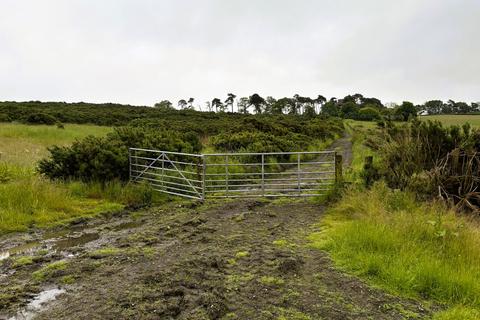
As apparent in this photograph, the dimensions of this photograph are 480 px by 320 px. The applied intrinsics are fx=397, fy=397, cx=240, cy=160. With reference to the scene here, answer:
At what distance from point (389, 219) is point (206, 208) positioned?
510 cm

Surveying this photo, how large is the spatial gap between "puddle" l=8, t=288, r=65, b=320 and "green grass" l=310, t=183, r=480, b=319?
4.18m

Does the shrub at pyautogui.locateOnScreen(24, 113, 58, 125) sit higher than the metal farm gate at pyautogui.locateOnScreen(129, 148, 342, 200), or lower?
higher

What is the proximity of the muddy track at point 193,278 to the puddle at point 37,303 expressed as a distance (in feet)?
0.17

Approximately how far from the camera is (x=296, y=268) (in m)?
6.09

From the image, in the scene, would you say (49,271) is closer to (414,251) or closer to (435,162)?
(414,251)

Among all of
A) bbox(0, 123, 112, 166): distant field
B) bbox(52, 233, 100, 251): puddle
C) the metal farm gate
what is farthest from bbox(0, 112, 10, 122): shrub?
bbox(52, 233, 100, 251): puddle

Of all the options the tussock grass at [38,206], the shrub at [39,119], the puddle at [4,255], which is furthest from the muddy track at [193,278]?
the shrub at [39,119]

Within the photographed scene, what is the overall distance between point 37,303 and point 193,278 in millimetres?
2033

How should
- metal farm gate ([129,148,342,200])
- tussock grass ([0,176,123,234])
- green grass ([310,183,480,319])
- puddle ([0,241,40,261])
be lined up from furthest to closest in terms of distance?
metal farm gate ([129,148,342,200]) → tussock grass ([0,176,123,234]) → puddle ([0,241,40,261]) → green grass ([310,183,480,319])

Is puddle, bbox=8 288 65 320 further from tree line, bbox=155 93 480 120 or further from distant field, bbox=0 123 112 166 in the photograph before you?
tree line, bbox=155 93 480 120

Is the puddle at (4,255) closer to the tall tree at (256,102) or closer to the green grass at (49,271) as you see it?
the green grass at (49,271)

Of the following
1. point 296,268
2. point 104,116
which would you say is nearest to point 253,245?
point 296,268

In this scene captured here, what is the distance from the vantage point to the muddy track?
4773mm

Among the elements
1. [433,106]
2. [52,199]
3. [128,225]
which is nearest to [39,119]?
[52,199]
